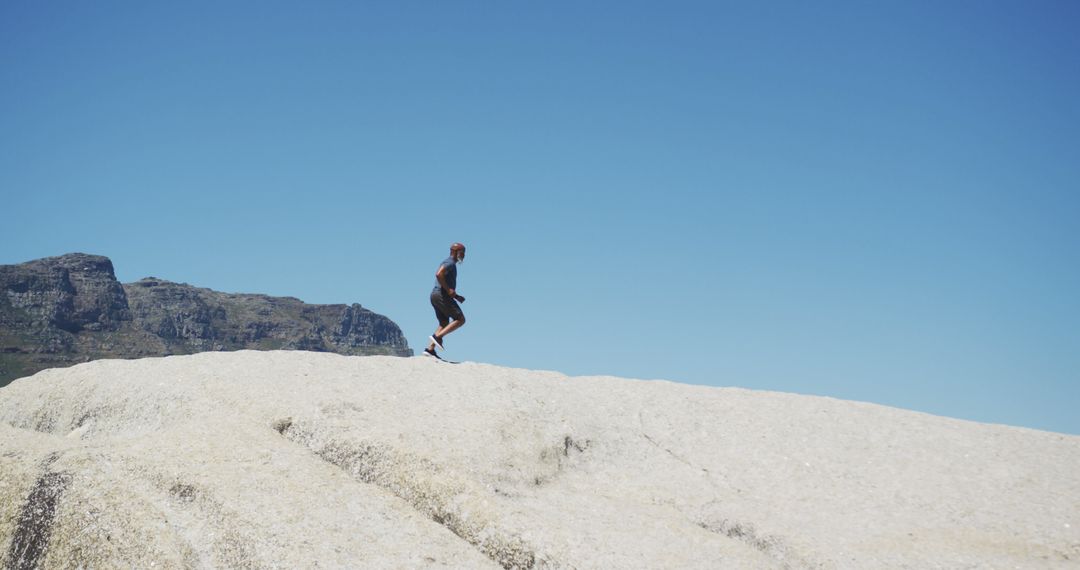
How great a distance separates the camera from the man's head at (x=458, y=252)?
17328mm

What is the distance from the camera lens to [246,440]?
11.5 m

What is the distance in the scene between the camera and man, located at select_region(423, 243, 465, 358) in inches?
674

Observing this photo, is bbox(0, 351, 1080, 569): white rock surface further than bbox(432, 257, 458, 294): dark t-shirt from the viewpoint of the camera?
No

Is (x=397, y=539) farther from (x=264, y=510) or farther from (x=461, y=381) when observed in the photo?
(x=461, y=381)

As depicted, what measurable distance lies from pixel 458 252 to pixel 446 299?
1.04m

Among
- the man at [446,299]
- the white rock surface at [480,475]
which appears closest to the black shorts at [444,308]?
the man at [446,299]

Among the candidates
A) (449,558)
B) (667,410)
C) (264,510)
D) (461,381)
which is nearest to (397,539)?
(449,558)

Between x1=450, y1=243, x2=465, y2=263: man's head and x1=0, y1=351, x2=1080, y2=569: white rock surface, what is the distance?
2547 mm

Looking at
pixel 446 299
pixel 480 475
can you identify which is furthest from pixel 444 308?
pixel 480 475

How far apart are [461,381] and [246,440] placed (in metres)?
4.08

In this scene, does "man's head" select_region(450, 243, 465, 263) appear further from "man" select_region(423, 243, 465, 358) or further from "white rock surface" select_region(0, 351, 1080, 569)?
"white rock surface" select_region(0, 351, 1080, 569)

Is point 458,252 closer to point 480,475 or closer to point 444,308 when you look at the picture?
point 444,308

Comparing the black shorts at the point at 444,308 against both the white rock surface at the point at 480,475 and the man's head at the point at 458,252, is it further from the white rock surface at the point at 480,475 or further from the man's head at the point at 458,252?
the white rock surface at the point at 480,475

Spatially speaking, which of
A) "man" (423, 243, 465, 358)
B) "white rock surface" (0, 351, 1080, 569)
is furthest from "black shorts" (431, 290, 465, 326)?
"white rock surface" (0, 351, 1080, 569)
